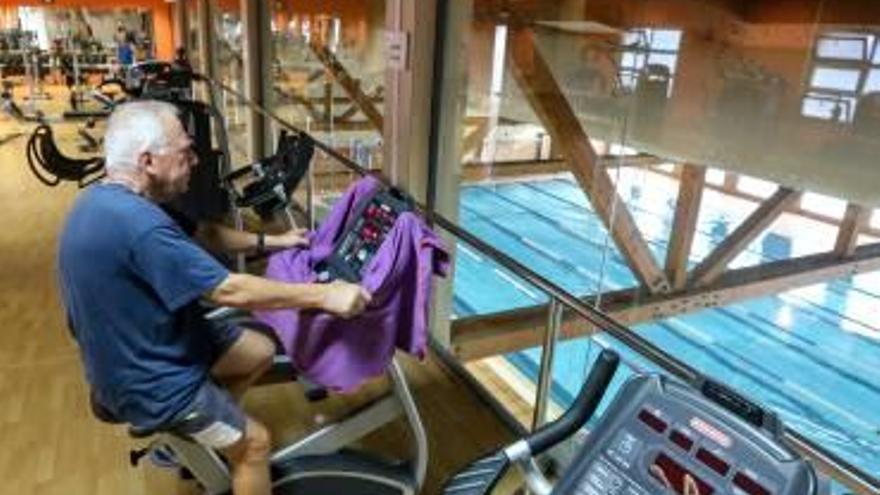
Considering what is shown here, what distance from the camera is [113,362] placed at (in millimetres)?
1568

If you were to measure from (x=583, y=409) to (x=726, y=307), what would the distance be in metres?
5.12

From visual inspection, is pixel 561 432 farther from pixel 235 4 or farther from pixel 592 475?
pixel 235 4

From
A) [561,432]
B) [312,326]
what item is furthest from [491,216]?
[561,432]

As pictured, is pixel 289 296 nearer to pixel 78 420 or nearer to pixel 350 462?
pixel 350 462

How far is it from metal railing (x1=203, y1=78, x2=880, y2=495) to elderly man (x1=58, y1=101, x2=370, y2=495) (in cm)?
60

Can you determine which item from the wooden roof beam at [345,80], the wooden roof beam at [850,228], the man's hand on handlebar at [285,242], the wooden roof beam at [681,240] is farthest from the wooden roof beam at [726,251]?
the man's hand on handlebar at [285,242]

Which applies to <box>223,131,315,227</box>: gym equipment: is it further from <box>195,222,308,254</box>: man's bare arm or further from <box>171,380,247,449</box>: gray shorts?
<box>171,380,247,449</box>: gray shorts

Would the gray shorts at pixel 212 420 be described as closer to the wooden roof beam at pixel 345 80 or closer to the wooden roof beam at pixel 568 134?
the wooden roof beam at pixel 568 134

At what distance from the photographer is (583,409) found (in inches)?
47.9

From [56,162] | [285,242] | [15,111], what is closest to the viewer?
[285,242]

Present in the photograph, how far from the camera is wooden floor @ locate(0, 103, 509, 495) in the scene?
2324 millimetres

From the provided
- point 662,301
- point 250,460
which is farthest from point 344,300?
point 662,301

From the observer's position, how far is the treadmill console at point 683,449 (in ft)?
3.02

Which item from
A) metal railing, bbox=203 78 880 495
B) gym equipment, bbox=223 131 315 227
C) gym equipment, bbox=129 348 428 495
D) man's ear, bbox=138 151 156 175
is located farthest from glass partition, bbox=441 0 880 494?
man's ear, bbox=138 151 156 175
